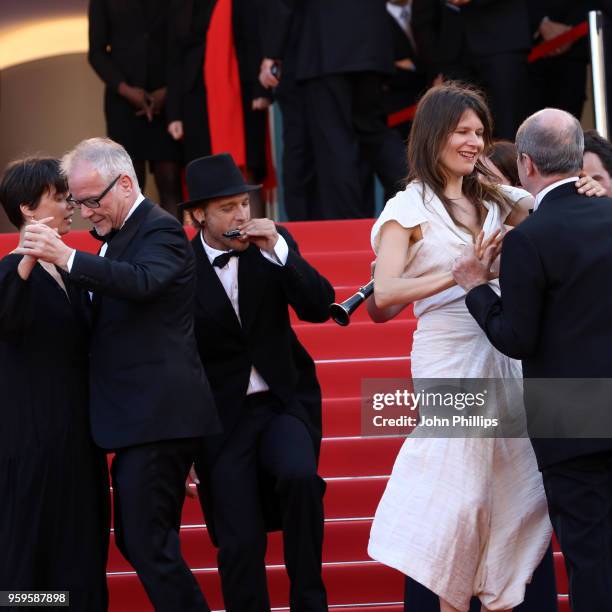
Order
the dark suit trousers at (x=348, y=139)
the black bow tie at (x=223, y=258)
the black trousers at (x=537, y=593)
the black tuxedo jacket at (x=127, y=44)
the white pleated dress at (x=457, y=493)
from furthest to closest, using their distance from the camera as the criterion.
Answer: the black tuxedo jacket at (x=127, y=44), the dark suit trousers at (x=348, y=139), the black bow tie at (x=223, y=258), the black trousers at (x=537, y=593), the white pleated dress at (x=457, y=493)

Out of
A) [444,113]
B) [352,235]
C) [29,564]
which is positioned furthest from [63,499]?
[352,235]

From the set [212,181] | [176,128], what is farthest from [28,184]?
[176,128]

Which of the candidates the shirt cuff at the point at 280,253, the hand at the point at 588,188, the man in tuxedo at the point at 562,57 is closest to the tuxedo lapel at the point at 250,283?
the shirt cuff at the point at 280,253

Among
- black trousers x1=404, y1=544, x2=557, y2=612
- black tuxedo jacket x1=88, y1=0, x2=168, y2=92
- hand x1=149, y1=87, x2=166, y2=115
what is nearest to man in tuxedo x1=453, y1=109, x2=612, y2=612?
black trousers x1=404, y1=544, x2=557, y2=612

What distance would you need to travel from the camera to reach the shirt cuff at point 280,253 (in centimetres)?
462

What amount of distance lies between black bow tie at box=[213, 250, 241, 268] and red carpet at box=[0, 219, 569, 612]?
1.21 meters

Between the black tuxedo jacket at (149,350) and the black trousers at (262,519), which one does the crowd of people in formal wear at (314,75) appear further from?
the black tuxedo jacket at (149,350)

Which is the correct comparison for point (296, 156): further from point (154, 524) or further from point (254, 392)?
point (154, 524)

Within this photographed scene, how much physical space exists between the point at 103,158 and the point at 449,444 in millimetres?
1337

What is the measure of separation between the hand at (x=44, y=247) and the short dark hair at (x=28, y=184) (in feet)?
1.85

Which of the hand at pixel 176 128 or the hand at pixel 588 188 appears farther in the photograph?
the hand at pixel 176 128

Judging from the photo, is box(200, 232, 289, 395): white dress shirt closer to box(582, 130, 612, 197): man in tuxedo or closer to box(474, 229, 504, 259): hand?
box(474, 229, 504, 259): hand

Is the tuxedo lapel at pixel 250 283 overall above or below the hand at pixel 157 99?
below

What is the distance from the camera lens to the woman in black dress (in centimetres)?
431
